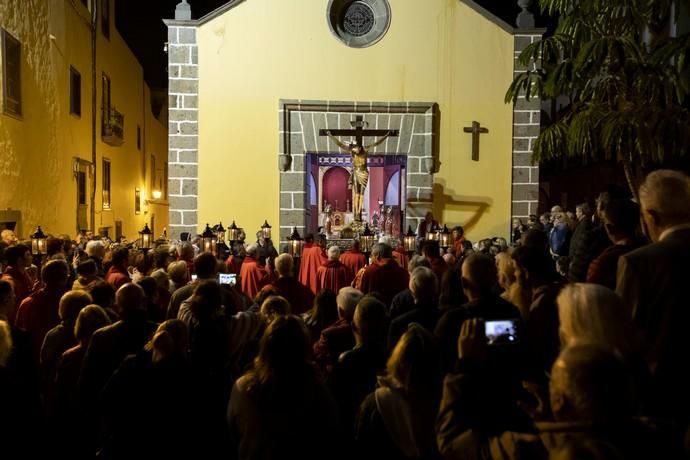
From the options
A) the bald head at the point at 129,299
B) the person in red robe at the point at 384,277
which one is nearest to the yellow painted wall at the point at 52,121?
the person in red robe at the point at 384,277

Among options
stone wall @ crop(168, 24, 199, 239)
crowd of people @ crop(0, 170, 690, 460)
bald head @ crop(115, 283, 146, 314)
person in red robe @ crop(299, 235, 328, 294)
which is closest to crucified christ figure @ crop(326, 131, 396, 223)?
stone wall @ crop(168, 24, 199, 239)

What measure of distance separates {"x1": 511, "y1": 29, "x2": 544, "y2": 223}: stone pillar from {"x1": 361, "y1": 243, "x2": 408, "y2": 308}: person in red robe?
320 inches

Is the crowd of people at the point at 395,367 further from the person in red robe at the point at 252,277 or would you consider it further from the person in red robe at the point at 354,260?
the person in red robe at the point at 354,260

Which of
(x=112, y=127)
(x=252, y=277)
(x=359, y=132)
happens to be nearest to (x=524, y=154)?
(x=359, y=132)

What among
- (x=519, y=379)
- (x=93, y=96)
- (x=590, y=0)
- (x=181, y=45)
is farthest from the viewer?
(x=93, y=96)

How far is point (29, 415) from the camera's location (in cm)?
354

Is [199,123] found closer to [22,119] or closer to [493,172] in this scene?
[22,119]

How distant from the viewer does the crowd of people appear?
7.50 feet

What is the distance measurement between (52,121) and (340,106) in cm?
602

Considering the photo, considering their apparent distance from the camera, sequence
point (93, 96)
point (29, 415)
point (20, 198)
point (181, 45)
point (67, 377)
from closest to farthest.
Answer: point (29, 415)
point (67, 377)
point (20, 198)
point (181, 45)
point (93, 96)

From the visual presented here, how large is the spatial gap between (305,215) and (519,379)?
11.7 meters

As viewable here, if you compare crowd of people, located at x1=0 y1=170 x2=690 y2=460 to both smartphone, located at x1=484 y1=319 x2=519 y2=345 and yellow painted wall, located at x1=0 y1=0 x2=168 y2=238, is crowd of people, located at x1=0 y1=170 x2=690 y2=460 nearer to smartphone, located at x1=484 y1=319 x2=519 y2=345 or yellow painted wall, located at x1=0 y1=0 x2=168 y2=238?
smartphone, located at x1=484 y1=319 x2=519 y2=345

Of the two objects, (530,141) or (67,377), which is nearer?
(67,377)

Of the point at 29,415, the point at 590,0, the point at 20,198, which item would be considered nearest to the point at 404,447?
the point at 29,415
